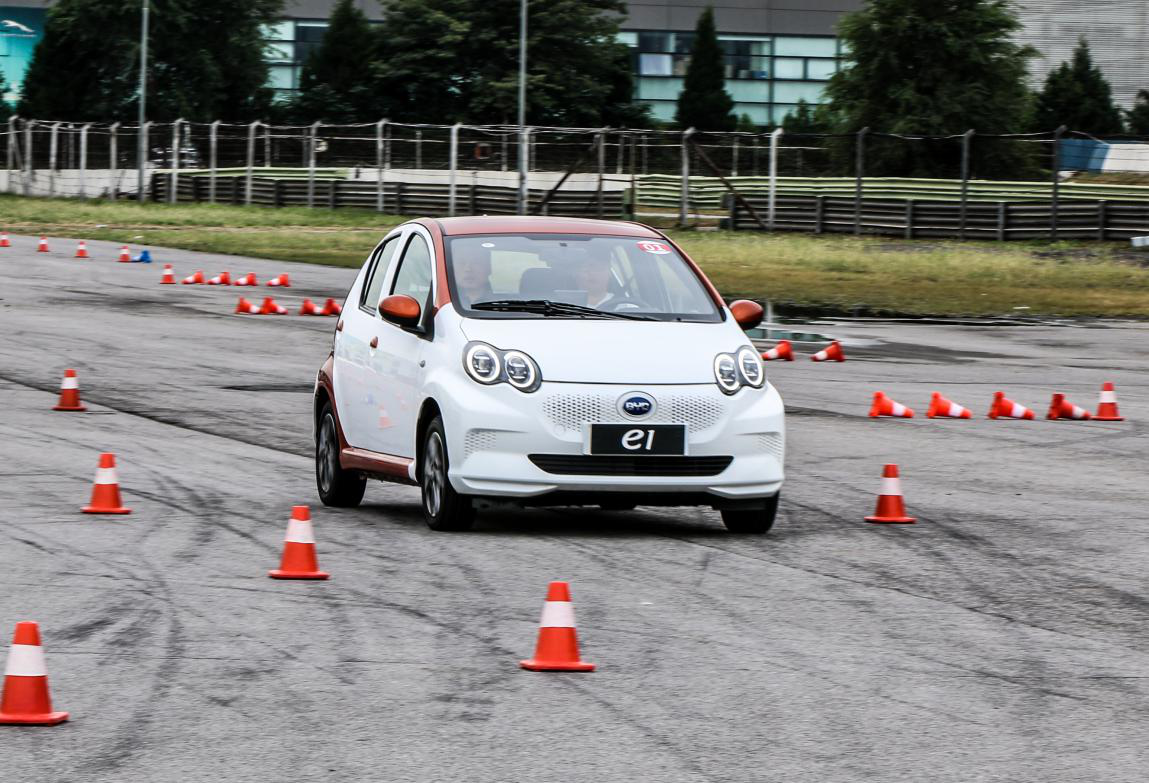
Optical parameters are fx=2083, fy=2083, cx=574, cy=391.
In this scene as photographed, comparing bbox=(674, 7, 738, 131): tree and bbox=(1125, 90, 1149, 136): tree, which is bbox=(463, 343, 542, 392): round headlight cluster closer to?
bbox=(1125, 90, 1149, 136): tree

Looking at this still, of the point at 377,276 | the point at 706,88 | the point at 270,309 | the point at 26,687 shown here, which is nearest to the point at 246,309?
the point at 270,309

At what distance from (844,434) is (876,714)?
28.3ft

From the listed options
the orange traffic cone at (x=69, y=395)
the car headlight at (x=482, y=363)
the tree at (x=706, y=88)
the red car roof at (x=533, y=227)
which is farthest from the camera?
the tree at (x=706, y=88)

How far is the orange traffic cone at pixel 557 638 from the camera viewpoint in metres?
6.72

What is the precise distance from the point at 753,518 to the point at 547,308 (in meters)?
1.45

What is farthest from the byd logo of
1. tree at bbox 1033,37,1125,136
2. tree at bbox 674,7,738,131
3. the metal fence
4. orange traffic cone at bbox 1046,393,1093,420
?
tree at bbox 674,7,738,131

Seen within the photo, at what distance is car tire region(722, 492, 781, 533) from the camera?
32.8 feet

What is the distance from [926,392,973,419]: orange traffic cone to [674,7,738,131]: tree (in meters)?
69.0

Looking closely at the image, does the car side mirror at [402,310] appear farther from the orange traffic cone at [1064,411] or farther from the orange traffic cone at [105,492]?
the orange traffic cone at [1064,411]

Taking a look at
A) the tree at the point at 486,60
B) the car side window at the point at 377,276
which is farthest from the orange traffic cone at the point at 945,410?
the tree at the point at 486,60

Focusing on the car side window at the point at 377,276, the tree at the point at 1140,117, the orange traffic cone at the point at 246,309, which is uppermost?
the tree at the point at 1140,117

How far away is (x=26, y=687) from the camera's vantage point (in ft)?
19.3

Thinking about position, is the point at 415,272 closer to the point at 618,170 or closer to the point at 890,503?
the point at 890,503

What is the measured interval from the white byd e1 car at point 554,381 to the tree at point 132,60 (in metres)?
73.6
